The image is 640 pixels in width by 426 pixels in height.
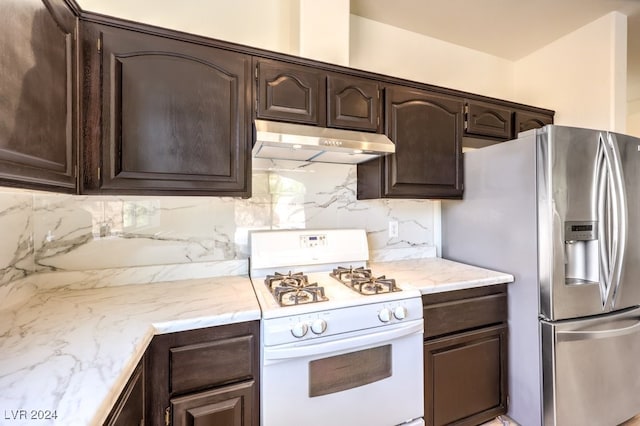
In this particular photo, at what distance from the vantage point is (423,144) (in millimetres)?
1817

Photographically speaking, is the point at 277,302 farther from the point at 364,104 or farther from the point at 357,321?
the point at 364,104

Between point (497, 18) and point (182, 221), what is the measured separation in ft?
8.75

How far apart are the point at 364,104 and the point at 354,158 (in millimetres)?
318

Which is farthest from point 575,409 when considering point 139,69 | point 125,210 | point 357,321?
point 139,69

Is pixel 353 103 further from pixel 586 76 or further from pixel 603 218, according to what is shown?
pixel 586 76

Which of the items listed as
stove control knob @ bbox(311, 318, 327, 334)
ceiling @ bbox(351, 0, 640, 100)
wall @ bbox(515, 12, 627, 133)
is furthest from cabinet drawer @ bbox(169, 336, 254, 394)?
wall @ bbox(515, 12, 627, 133)

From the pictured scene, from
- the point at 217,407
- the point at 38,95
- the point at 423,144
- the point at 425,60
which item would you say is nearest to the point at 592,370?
the point at 423,144

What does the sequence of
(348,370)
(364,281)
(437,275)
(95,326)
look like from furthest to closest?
(437,275)
(364,281)
(348,370)
(95,326)

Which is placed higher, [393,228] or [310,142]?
[310,142]

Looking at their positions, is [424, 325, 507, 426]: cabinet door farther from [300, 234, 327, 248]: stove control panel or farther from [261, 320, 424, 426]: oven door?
[300, 234, 327, 248]: stove control panel

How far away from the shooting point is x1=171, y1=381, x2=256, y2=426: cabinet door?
104cm

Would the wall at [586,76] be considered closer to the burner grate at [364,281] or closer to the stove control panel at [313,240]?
the burner grate at [364,281]

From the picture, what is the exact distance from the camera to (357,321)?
4.08 feet

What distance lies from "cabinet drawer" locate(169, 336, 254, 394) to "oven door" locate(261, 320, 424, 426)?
87 millimetres
